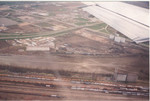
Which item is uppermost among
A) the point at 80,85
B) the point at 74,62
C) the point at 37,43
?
the point at 37,43

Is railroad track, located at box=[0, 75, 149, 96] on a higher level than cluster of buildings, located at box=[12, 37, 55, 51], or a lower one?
lower

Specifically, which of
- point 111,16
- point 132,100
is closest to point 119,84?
point 132,100

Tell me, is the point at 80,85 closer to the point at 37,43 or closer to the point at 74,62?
the point at 74,62

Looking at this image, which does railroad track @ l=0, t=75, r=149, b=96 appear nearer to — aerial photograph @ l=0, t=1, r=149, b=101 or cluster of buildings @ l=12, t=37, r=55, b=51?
aerial photograph @ l=0, t=1, r=149, b=101

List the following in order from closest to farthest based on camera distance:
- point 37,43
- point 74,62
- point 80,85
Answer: point 80,85, point 74,62, point 37,43

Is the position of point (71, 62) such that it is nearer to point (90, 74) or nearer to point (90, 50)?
point (90, 74)

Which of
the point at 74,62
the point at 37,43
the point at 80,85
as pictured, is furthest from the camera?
the point at 37,43

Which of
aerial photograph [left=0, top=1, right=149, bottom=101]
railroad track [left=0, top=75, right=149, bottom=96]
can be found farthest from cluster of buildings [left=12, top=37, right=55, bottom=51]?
railroad track [left=0, top=75, right=149, bottom=96]

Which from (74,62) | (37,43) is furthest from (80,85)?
(37,43)

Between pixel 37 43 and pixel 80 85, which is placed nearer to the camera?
pixel 80 85

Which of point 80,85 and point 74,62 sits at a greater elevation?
point 74,62
